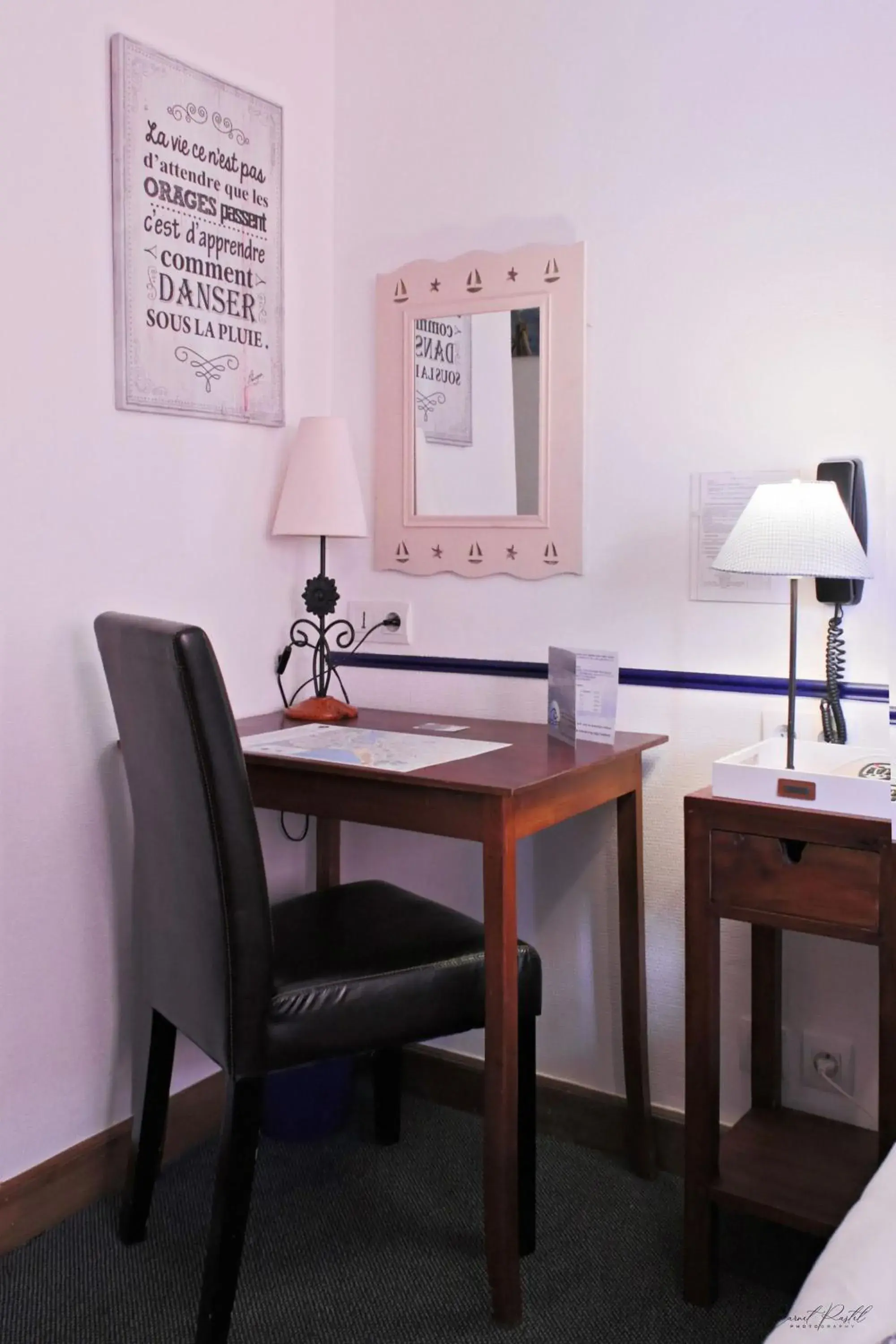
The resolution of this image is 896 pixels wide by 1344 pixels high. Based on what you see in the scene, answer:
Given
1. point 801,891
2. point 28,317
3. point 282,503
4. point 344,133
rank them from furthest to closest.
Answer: point 344,133 → point 282,503 → point 28,317 → point 801,891

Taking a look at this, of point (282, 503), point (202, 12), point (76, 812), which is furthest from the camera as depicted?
point (282, 503)

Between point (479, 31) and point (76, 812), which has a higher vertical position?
point (479, 31)

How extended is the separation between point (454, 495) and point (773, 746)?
0.83 metres

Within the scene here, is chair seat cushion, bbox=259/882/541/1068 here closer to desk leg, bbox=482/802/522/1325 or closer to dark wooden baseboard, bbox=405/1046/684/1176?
desk leg, bbox=482/802/522/1325

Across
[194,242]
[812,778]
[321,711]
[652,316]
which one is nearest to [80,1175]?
[321,711]

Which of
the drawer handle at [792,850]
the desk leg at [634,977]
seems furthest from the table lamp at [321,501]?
the drawer handle at [792,850]

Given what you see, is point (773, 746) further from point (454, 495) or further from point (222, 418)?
point (222, 418)

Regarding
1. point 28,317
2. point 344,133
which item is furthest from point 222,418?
point 344,133

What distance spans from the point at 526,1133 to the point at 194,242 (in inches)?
65.7

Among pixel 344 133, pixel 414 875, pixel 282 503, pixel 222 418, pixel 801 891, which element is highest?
pixel 344 133

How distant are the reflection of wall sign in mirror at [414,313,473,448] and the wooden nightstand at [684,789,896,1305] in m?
0.97

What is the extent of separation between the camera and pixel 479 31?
231 cm

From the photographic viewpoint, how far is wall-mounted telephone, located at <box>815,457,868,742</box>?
1.92 m

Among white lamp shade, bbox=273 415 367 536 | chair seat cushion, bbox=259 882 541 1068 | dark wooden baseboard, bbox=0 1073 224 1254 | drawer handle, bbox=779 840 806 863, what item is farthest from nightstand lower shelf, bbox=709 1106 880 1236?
white lamp shade, bbox=273 415 367 536
